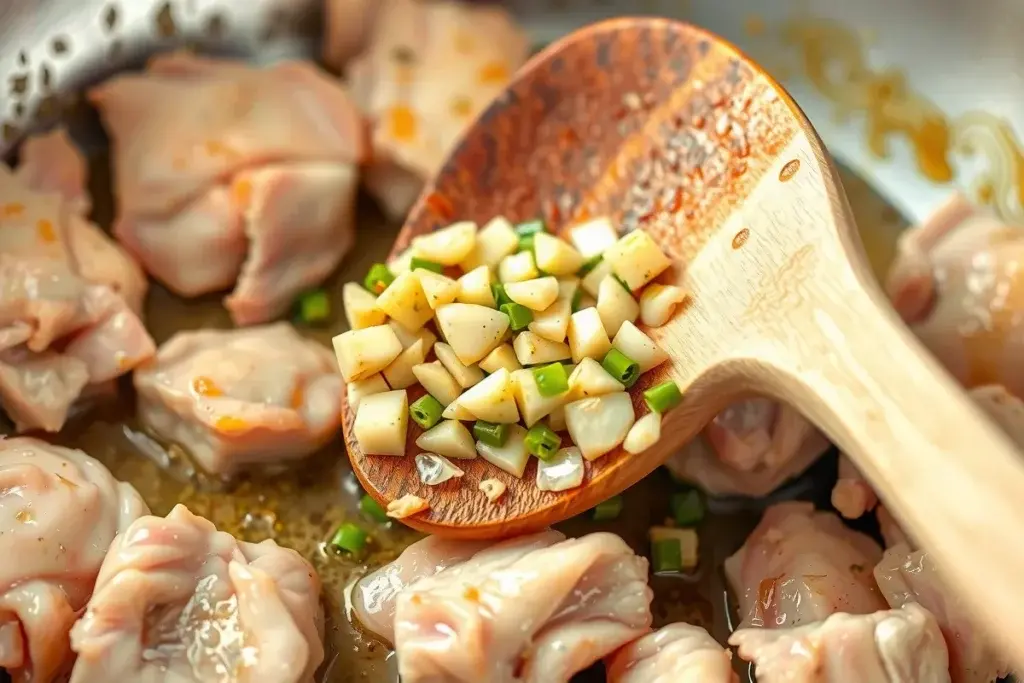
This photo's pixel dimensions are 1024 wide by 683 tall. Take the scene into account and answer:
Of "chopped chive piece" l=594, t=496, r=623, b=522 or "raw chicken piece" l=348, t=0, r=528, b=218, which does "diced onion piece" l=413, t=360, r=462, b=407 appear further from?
"raw chicken piece" l=348, t=0, r=528, b=218

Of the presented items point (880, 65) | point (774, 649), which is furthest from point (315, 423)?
point (880, 65)

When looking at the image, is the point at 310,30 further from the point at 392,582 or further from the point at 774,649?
the point at 774,649

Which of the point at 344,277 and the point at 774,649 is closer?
the point at 774,649

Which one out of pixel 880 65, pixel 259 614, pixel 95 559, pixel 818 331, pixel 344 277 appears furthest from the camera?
pixel 880 65

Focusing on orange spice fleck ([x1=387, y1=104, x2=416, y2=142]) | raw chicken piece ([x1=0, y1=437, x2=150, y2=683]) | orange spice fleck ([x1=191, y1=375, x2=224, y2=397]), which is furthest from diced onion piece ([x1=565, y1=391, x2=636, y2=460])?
orange spice fleck ([x1=387, y1=104, x2=416, y2=142])

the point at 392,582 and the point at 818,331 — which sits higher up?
the point at 818,331

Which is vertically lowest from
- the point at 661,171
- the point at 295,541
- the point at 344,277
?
the point at 295,541
